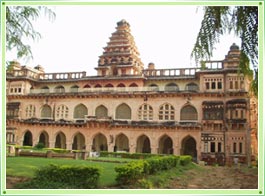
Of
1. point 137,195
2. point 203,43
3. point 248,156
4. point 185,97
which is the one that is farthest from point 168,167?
point 185,97

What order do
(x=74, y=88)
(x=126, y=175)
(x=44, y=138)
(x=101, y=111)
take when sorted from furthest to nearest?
1. (x=74, y=88)
2. (x=44, y=138)
3. (x=101, y=111)
4. (x=126, y=175)

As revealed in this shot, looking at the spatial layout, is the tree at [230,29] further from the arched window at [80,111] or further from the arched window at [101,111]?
the arched window at [80,111]

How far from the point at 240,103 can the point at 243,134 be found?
8.76 ft

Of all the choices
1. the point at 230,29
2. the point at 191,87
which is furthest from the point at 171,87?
the point at 230,29

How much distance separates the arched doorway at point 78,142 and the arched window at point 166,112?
9.45 metres

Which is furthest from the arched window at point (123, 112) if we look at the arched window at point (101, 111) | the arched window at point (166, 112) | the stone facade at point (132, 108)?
the arched window at point (166, 112)

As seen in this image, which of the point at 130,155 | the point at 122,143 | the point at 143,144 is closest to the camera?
the point at 130,155

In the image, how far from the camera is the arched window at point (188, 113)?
31.1m

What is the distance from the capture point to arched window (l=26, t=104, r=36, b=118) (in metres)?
36.2

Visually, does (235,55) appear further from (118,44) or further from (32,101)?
(32,101)

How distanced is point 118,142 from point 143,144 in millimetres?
2607

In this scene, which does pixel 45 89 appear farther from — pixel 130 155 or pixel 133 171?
pixel 133 171

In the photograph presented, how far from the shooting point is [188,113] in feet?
103

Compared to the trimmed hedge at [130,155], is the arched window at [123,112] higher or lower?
higher
